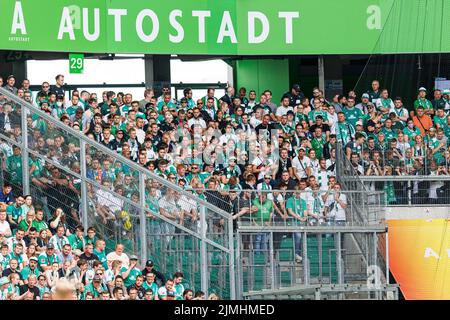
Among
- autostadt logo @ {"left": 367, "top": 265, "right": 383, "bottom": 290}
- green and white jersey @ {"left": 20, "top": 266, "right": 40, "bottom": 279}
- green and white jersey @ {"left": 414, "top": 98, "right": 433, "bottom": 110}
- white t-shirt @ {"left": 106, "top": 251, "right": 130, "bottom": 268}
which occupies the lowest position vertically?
autostadt logo @ {"left": 367, "top": 265, "right": 383, "bottom": 290}

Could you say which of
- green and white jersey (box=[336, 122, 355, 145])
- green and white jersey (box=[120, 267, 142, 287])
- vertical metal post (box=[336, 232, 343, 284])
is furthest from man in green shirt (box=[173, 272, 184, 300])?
green and white jersey (box=[336, 122, 355, 145])

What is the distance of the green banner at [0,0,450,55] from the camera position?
26031 mm

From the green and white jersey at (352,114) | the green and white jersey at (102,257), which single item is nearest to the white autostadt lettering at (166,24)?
the green and white jersey at (352,114)

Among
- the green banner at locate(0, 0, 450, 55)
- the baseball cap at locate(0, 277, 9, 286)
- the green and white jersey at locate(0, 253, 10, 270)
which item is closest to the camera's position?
the baseball cap at locate(0, 277, 9, 286)

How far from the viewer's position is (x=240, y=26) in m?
27.0

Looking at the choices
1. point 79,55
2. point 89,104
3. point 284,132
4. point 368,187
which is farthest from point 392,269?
point 79,55

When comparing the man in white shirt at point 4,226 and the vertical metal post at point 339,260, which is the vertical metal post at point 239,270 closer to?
the vertical metal post at point 339,260

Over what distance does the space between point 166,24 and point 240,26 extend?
1.45 m

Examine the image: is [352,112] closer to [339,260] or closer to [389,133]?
[389,133]

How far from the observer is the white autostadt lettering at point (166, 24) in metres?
26.0

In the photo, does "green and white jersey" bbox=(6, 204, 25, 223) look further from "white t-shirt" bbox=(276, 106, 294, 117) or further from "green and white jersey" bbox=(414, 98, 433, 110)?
"green and white jersey" bbox=(414, 98, 433, 110)

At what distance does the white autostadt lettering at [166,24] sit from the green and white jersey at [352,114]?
2.91 m

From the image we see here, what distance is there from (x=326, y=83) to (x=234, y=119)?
16.6ft

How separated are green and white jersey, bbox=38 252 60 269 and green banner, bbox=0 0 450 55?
7.93 metres
